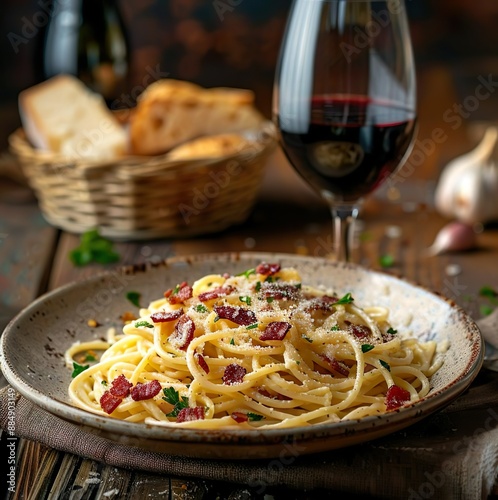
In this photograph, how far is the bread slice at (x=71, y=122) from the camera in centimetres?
327

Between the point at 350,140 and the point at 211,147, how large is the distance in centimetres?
113

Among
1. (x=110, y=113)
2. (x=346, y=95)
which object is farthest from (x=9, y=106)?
(x=346, y=95)

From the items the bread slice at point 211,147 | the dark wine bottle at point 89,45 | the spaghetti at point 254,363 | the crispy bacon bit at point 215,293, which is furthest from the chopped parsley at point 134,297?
the dark wine bottle at point 89,45

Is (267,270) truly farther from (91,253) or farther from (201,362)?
(91,253)

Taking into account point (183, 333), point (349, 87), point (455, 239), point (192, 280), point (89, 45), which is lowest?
point (455, 239)

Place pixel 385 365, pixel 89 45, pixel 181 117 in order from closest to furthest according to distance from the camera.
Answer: pixel 385 365 → pixel 181 117 → pixel 89 45

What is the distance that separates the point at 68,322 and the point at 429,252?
1.54 meters

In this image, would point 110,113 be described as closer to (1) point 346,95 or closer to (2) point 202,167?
(2) point 202,167

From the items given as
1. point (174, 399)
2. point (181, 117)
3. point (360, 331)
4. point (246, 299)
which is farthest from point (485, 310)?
point (181, 117)

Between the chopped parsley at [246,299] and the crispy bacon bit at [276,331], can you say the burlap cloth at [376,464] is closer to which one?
the crispy bacon bit at [276,331]

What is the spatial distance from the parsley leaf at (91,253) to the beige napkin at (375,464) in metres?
1.31

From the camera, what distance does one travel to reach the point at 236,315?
1.76m

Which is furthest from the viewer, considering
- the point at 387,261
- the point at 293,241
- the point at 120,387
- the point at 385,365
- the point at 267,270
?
the point at 293,241

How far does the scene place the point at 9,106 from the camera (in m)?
5.59
